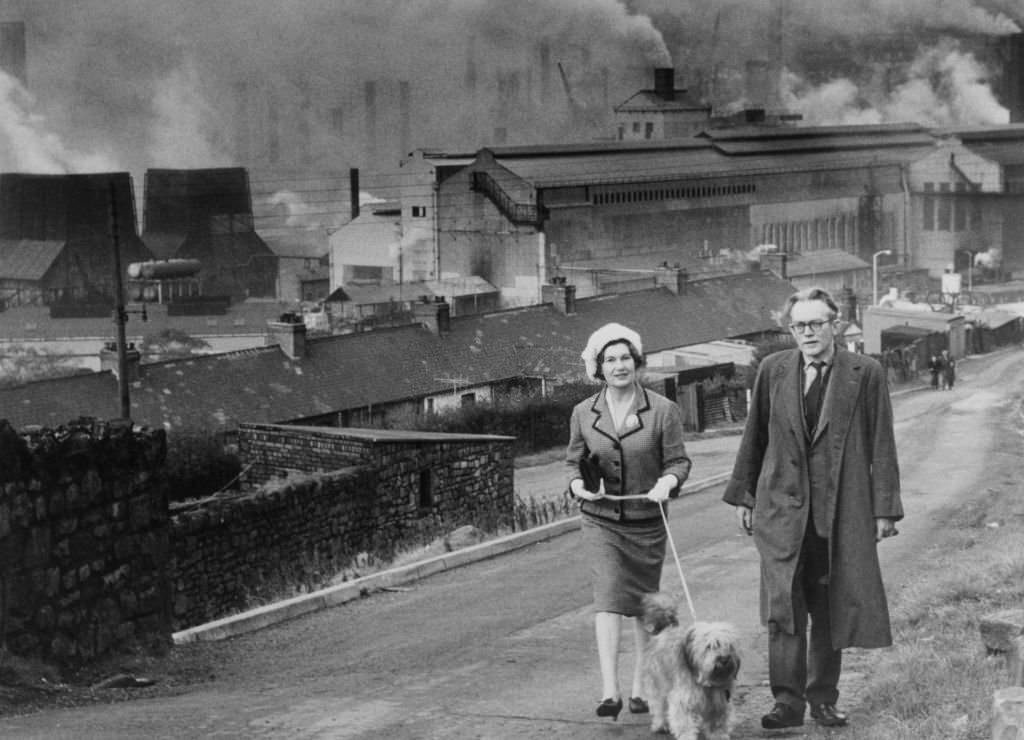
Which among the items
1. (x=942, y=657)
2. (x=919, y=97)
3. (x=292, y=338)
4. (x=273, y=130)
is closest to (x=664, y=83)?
(x=919, y=97)

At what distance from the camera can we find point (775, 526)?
683 centimetres

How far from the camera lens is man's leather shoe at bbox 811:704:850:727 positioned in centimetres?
688

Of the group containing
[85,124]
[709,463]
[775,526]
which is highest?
[85,124]

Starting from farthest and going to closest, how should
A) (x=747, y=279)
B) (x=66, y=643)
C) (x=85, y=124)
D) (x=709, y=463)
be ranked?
(x=85, y=124), (x=747, y=279), (x=709, y=463), (x=66, y=643)

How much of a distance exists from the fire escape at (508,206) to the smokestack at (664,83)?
32138 millimetres

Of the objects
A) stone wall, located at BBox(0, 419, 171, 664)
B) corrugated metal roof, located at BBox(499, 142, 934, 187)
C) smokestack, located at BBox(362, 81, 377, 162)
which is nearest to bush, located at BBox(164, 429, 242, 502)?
stone wall, located at BBox(0, 419, 171, 664)

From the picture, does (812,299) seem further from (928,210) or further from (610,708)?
(928,210)

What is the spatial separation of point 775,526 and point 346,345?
34.0 meters

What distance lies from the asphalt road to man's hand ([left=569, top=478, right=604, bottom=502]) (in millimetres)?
933

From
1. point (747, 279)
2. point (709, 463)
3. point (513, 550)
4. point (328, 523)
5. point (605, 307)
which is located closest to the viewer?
point (513, 550)

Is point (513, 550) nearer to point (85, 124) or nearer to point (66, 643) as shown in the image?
point (66, 643)

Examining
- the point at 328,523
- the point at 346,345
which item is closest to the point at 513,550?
the point at 328,523

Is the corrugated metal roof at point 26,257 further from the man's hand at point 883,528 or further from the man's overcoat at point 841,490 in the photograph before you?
the man's hand at point 883,528

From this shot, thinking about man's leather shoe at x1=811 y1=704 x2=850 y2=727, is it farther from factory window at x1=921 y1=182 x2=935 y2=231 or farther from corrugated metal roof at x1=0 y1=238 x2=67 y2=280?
factory window at x1=921 y1=182 x2=935 y2=231
